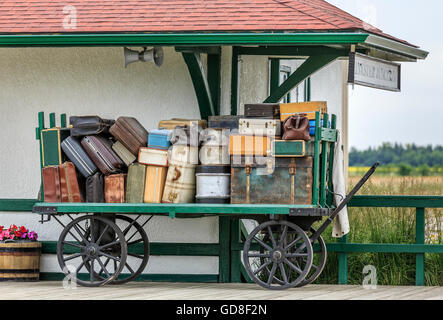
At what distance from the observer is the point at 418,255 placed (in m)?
10.3

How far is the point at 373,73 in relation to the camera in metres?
9.58

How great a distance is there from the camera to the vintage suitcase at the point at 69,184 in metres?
9.57

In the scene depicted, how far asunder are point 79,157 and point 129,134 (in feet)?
1.98

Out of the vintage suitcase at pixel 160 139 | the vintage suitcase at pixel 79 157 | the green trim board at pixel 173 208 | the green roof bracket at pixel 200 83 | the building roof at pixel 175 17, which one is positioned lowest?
the green trim board at pixel 173 208

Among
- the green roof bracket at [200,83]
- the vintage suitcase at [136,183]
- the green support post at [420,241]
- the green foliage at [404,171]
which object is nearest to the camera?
the vintage suitcase at [136,183]

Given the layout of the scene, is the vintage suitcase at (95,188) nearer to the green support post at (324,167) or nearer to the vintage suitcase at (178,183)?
the vintage suitcase at (178,183)

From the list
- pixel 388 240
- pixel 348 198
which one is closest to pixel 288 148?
pixel 348 198

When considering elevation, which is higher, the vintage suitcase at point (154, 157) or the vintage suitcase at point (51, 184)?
the vintage suitcase at point (154, 157)

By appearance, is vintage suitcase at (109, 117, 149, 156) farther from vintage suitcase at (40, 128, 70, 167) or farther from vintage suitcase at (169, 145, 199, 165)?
vintage suitcase at (40, 128, 70, 167)

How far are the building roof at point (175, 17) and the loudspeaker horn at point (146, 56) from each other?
1.14ft

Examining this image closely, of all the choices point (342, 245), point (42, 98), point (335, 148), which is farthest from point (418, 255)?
point (42, 98)

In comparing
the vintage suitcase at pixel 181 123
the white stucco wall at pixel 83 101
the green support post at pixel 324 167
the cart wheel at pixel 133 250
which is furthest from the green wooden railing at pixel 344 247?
the vintage suitcase at pixel 181 123
